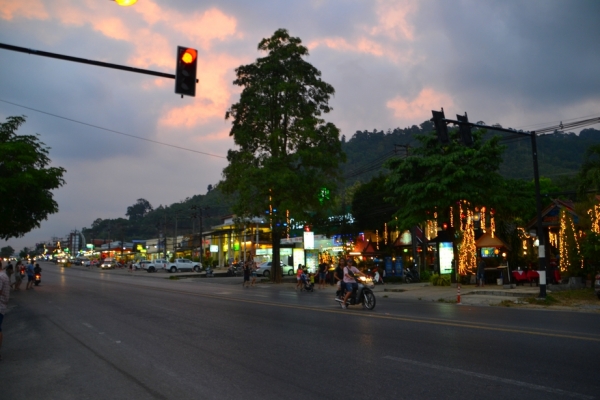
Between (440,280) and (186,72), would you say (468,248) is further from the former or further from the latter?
(186,72)

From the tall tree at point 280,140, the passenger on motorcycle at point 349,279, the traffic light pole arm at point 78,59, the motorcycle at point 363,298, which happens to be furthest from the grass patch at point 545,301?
the tall tree at point 280,140

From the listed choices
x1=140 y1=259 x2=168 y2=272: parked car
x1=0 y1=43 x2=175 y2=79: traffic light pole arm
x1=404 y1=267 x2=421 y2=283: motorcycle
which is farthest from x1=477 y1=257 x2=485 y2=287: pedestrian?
x1=140 y1=259 x2=168 y2=272: parked car

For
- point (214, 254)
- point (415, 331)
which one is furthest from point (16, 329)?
point (214, 254)

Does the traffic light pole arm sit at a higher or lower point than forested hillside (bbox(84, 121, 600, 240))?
lower

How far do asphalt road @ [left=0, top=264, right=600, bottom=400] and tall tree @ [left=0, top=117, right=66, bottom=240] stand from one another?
1523 centimetres

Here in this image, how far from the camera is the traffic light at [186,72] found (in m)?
11.6

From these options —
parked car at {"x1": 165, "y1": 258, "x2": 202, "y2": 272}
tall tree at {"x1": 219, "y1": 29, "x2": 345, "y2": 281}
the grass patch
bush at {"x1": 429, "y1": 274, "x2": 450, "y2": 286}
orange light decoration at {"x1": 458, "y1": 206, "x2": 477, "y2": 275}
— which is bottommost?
the grass patch

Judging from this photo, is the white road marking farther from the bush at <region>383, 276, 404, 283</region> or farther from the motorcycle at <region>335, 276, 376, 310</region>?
the bush at <region>383, 276, 404, 283</region>

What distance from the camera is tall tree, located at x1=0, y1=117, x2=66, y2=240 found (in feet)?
92.2

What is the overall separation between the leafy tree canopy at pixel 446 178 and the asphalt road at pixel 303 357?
52.9 feet

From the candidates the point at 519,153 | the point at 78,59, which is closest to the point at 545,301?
the point at 78,59

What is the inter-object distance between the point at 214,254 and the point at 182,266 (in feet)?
78.8

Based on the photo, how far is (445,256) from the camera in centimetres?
3766

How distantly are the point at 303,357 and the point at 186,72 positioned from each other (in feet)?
21.8
